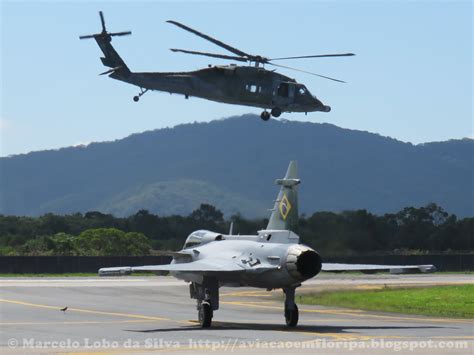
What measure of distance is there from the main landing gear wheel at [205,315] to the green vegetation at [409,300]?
9.39 m

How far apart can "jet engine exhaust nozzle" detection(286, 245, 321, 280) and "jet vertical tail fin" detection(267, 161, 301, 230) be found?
78.8 inches

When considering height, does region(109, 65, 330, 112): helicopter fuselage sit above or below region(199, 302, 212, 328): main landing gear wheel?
above

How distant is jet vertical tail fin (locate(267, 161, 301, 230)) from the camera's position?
1222 inches

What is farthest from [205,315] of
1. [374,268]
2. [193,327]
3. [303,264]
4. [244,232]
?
[244,232]

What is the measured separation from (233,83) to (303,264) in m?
30.2

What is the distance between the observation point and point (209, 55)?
175ft

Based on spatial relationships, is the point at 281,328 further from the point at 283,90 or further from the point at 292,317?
the point at 283,90

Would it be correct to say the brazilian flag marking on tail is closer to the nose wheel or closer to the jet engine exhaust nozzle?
the jet engine exhaust nozzle

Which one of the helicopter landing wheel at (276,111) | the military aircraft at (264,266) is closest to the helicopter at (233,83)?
the helicopter landing wheel at (276,111)

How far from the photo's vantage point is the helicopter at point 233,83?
56.4m

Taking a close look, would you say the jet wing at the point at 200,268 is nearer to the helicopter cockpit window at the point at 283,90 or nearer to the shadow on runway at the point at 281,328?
the shadow on runway at the point at 281,328

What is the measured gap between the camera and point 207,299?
101 ft

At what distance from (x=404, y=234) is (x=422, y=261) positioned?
367cm

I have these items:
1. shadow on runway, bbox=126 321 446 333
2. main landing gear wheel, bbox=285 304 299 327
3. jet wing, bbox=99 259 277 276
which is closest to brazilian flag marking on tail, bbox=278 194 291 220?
jet wing, bbox=99 259 277 276
